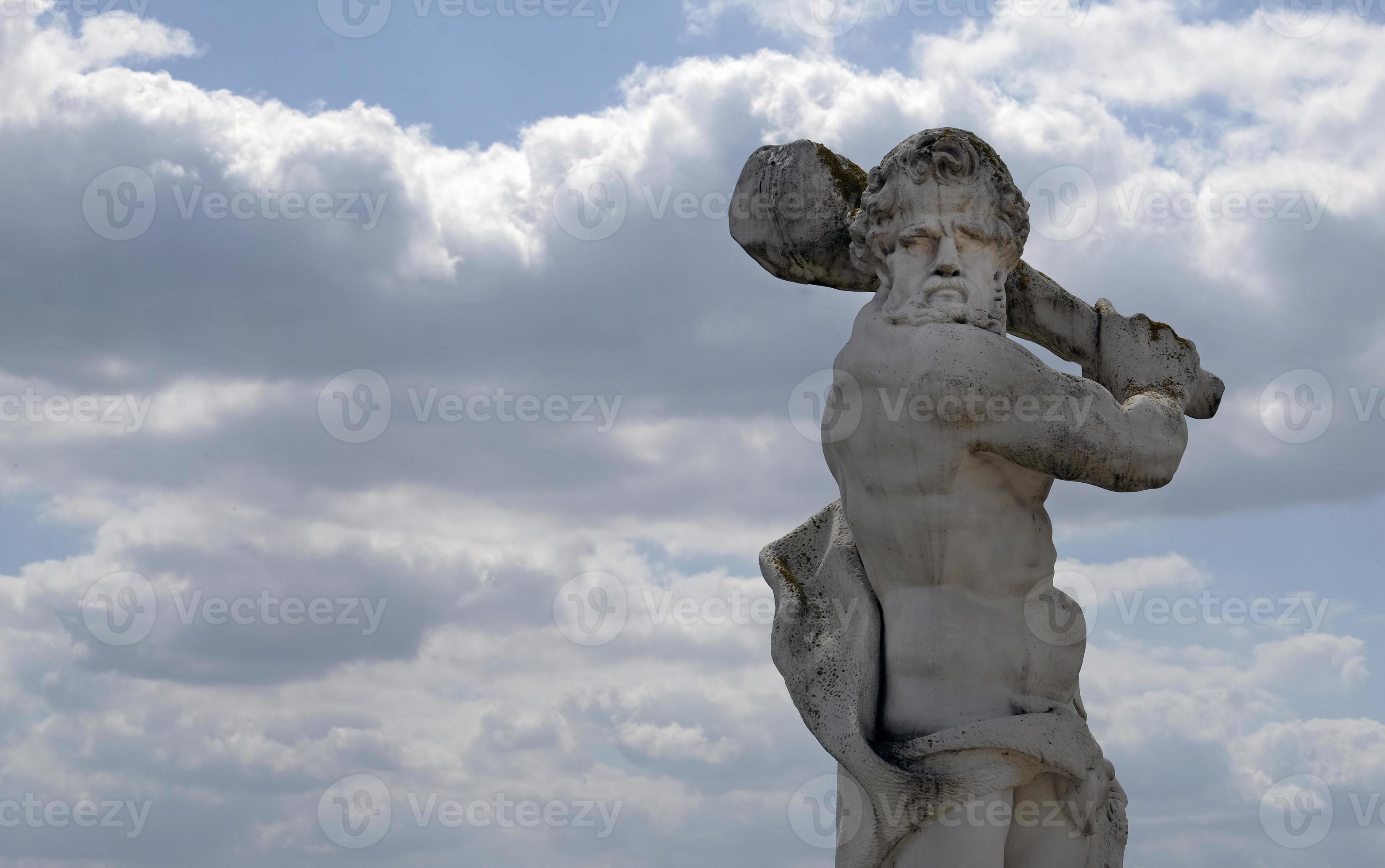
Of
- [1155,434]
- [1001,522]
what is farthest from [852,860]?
[1155,434]

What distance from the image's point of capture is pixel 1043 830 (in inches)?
348

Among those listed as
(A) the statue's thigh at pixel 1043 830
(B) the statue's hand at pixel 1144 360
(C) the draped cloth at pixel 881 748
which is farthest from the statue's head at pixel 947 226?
(A) the statue's thigh at pixel 1043 830

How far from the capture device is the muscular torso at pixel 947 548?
28.9ft

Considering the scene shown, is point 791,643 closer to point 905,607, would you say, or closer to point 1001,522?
point 905,607

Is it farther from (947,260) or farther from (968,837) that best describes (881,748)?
(947,260)

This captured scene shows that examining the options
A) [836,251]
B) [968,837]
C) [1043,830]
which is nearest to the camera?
[968,837]

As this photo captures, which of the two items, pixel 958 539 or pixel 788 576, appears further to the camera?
pixel 788 576

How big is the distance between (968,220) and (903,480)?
1409 mm

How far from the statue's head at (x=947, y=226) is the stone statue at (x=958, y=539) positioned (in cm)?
1

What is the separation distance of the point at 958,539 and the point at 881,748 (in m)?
1.15

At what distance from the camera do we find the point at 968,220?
29.7 ft

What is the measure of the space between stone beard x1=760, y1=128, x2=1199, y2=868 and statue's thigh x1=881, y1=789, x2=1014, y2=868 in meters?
0.01

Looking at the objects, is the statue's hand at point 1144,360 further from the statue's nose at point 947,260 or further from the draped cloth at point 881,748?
the draped cloth at point 881,748

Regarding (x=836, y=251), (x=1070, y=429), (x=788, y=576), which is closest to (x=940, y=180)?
(x=836, y=251)
